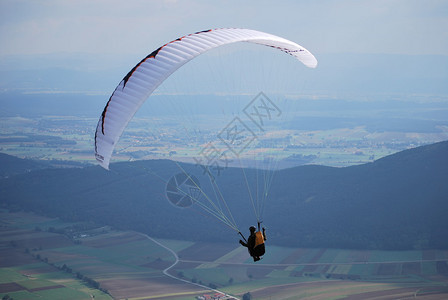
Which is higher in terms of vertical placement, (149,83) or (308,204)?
(308,204)

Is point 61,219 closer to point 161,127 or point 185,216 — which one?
point 185,216

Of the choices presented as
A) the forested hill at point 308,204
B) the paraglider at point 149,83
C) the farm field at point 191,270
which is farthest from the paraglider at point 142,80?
the forested hill at point 308,204

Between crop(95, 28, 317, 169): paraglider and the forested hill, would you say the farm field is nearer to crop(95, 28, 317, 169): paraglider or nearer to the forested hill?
the forested hill

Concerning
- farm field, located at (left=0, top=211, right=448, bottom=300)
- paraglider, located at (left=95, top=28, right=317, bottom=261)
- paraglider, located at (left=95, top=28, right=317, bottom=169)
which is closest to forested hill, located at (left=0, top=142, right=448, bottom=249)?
farm field, located at (left=0, top=211, right=448, bottom=300)

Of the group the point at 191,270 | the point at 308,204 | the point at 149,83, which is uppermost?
the point at 308,204

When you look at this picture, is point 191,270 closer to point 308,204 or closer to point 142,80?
point 308,204

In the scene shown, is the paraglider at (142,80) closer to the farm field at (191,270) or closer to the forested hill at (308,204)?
the farm field at (191,270)

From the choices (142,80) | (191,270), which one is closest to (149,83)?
(142,80)
